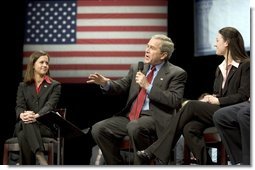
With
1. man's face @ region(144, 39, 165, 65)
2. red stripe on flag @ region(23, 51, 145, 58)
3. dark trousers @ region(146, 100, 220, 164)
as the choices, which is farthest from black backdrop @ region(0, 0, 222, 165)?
dark trousers @ region(146, 100, 220, 164)

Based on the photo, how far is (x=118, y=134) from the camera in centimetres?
430

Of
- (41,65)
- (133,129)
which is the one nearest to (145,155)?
(133,129)

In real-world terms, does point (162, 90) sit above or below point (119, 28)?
below

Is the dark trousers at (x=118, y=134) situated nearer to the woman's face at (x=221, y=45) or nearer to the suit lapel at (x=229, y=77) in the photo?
the suit lapel at (x=229, y=77)

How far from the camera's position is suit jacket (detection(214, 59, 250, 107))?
3.98m

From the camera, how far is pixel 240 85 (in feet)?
13.3

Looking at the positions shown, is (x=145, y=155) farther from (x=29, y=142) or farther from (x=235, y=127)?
(x=29, y=142)

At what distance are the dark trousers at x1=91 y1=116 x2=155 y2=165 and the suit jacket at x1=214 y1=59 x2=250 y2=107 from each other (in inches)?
24.3

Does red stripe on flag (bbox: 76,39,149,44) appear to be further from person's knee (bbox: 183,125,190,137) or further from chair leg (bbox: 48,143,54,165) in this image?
person's knee (bbox: 183,125,190,137)

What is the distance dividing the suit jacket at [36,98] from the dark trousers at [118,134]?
0.71 meters

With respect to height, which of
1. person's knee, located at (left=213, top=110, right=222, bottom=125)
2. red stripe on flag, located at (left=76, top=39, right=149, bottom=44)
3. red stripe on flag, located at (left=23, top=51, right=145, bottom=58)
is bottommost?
person's knee, located at (left=213, top=110, right=222, bottom=125)

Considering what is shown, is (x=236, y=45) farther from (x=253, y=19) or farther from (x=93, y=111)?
(x=93, y=111)

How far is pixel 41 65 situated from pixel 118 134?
3.65ft

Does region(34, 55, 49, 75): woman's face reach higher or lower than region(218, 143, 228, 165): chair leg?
higher
